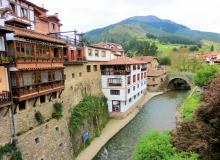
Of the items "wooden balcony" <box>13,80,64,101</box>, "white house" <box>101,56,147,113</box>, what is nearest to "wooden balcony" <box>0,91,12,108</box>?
"wooden balcony" <box>13,80,64,101</box>

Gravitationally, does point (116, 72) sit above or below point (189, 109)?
above

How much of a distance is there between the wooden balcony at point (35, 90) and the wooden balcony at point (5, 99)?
0.68 metres

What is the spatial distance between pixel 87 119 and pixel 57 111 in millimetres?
6755

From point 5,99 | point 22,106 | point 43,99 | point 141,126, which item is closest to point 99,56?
point 141,126

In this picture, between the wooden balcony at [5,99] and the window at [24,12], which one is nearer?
the wooden balcony at [5,99]

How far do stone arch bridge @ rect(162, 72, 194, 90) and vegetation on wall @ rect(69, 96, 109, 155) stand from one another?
42.8 metres

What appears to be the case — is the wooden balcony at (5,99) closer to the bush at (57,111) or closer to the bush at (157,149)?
the bush at (57,111)

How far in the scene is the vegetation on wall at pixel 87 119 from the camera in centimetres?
3031

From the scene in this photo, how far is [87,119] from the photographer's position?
3381 centimetres

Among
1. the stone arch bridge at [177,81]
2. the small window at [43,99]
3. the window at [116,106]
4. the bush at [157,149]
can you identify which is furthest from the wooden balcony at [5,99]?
the stone arch bridge at [177,81]

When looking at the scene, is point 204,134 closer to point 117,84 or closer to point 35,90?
point 35,90

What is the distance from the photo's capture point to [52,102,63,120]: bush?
27434 millimetres

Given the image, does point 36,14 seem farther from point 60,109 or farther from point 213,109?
point 213,109

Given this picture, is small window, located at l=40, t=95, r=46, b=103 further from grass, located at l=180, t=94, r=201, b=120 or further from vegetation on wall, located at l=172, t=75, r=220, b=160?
grass, located at l=180, t=94, r=201, b=120
